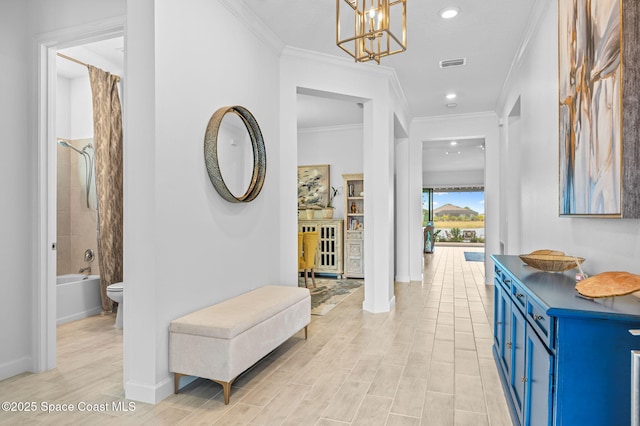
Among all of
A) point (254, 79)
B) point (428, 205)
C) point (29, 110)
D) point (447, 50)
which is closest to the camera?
point (29, 110)

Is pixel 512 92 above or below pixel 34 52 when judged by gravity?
above

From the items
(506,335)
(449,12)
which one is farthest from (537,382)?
(449,12)

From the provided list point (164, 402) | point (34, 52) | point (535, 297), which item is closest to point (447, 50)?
point (535, 297)

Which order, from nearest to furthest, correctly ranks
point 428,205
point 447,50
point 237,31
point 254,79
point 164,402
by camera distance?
point 164,402 < point 237,31 < point 254,79 < point 447,50 < point 428,205

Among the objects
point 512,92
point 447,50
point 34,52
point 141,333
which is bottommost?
point 141,333

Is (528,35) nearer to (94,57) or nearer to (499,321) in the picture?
(499,321)

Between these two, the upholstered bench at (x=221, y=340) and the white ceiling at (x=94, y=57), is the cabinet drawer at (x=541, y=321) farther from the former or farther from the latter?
the white ceiling at (x=94, y=57)

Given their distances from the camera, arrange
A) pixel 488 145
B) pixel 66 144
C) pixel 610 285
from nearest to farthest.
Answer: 1. pixel 610 285
2. pixel 66 144
3. pixel 488 145

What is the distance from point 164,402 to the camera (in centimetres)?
230

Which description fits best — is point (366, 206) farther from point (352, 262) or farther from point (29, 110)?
point (29, 110)

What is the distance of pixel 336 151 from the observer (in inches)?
291

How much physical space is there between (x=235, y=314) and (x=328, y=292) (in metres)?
3.18

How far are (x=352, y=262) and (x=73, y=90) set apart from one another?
16.2ft

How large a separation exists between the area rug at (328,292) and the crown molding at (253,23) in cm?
299
